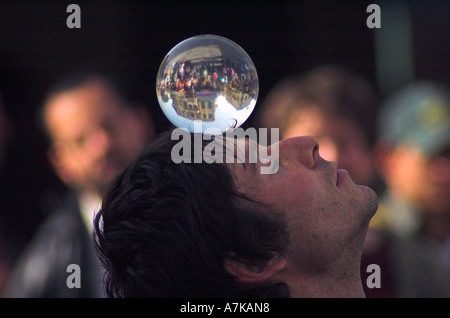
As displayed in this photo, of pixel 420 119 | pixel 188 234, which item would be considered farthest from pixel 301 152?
pixel 420 119

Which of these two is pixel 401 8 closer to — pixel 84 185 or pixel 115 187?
pixel 84 185

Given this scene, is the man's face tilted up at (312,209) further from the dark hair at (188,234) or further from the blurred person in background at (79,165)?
the blurred person in background at (79,165)

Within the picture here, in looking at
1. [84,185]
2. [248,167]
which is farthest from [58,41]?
[248,167]

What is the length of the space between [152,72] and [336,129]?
2124 mm

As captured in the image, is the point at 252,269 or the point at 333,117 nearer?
the point at 252,269

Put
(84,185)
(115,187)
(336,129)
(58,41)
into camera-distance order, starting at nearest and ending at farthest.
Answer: (115,187) → (336,129) → (84,185) → (58,41)

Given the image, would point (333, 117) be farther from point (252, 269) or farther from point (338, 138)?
point (252, 269)

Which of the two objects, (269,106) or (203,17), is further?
(203,17)

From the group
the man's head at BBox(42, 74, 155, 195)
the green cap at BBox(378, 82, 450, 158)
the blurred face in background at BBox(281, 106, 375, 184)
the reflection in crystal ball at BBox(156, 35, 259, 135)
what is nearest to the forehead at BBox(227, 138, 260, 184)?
the reflection in crystal ball at BBox(156, 35, 259, 135)

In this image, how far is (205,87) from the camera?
7.06 ft

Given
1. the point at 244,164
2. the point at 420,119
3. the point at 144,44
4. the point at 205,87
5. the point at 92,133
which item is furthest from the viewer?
the point at 144,44

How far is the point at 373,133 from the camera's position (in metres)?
4.00

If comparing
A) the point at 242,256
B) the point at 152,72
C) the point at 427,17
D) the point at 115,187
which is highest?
the point at 427,17

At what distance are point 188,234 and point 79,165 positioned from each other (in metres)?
2.08
